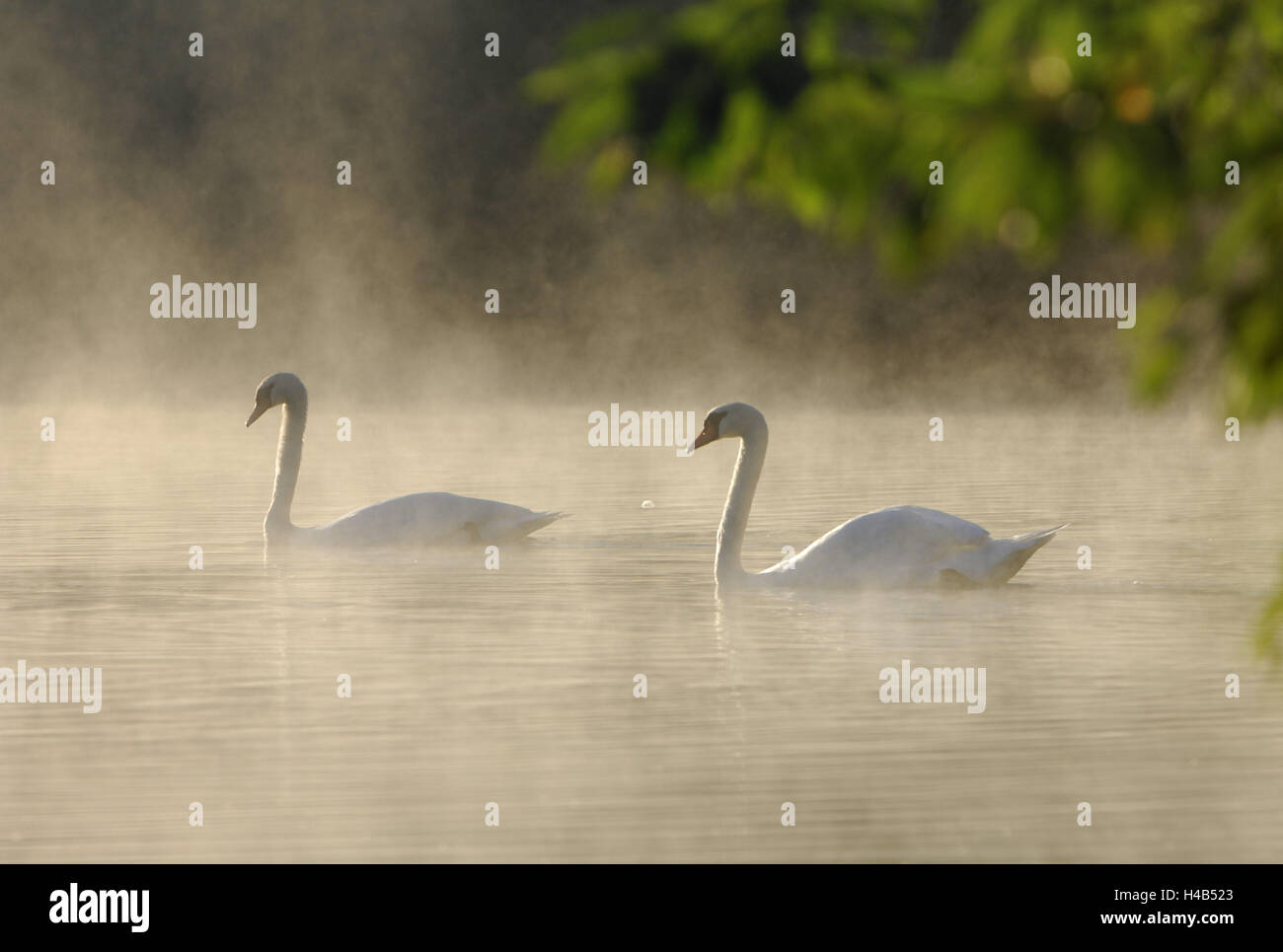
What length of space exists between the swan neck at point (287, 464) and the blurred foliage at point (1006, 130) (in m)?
9.45

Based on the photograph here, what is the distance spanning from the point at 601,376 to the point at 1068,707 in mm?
26492

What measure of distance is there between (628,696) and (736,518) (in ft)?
10.3

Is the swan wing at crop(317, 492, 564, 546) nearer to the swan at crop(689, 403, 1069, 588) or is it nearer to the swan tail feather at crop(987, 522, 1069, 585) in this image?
the swan at crop(689, 403, 1069, 588)

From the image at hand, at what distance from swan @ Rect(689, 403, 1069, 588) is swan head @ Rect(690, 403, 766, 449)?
1.18 meters

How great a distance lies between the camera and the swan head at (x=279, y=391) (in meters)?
14.1

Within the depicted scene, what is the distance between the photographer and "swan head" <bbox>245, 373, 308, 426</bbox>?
1415cm

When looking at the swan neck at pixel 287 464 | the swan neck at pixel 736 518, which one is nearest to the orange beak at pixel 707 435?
the swan neck at pixel 736 518

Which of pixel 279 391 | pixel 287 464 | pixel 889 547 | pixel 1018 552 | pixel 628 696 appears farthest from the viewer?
pixel 279 391

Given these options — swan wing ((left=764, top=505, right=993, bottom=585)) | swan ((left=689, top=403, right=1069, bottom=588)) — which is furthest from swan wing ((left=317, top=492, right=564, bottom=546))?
swan wing ((left=764, top=505, right=993, bottom=585))

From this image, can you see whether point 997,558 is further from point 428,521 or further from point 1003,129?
point 1003,129

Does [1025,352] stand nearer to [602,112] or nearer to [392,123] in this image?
[392,123]

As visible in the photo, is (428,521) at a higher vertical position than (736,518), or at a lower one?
higher

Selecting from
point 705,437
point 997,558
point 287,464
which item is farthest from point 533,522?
point 997,558

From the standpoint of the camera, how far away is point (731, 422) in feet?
38.5
